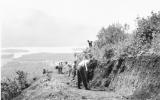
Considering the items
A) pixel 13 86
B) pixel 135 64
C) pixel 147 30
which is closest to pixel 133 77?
pixel 135 64

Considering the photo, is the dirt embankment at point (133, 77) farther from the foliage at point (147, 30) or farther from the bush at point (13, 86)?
the bush at point (13, 86)

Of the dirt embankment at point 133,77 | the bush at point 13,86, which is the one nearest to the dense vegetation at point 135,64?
the dirt embankment at point 133,77

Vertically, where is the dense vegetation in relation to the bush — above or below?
above

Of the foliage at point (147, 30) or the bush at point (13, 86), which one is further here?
the bush at point (13, 86)

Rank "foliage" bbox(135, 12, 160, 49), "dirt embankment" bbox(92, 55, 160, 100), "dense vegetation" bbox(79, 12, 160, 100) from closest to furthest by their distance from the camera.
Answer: "dirt embankment" bbox(92, 55, 160, 100)
"dense vegetation" bbox(79, 12, 160, 100)
"foliage" bbox(135, 12, 160, 49)

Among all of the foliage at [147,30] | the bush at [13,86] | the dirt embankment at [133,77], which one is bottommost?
the bush at [13,86]

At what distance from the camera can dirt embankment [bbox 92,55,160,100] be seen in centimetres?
1297

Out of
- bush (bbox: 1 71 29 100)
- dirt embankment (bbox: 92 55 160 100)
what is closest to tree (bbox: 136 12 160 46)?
dirt embankment (bbox: 92 55 160 100)

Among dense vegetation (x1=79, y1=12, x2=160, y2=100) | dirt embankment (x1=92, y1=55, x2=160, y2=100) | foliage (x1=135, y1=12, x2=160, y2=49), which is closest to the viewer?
dirt embankment (x1=92, y1=55, x2=160, y2=100)

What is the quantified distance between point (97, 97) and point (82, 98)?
0.64 metres

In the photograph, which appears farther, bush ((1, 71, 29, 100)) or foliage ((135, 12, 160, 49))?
bush ((1, 71, 29, 100))

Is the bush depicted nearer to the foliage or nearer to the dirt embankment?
the dirt embankment

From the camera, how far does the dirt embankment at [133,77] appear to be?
13.0 meters

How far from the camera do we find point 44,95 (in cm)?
1454
